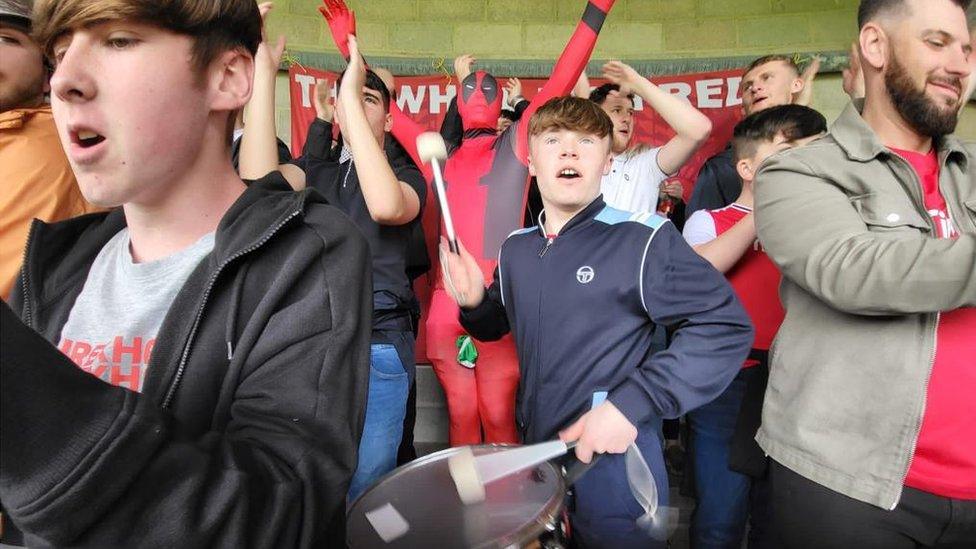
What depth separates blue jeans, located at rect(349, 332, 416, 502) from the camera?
1.82m

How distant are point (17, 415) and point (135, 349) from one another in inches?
13.8

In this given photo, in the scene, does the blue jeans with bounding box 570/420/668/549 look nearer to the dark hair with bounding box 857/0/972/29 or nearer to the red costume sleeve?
the dark hair with bounding box 857/0/972/29

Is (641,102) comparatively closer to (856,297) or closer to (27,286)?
(856,297)

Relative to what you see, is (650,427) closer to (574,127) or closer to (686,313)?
(686,313)

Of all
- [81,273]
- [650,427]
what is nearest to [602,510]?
[650,427]

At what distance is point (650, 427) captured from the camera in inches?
59.9

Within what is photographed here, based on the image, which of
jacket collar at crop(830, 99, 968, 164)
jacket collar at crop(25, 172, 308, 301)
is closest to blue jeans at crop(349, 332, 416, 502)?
jacket collar at crop(25, 172, 308, 301)

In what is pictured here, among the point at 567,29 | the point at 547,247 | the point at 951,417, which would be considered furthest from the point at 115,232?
the point at 567,29

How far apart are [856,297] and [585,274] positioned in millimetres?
620

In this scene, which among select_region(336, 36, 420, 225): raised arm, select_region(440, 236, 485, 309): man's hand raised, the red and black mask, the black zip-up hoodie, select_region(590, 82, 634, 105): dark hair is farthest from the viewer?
select_region(590, 82, 634, 105): dark hair

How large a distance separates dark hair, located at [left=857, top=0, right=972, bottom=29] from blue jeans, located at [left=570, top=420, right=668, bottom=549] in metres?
1.05

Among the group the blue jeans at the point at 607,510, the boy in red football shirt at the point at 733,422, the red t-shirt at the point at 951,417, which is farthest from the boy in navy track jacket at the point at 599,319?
the boy in red football shirt at the point at 733,422

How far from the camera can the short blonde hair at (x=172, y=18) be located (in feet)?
2.16

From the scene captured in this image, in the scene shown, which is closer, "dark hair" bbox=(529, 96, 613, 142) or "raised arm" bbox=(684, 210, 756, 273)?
"dark hair" bbox=(529, 96, 613, 142)
